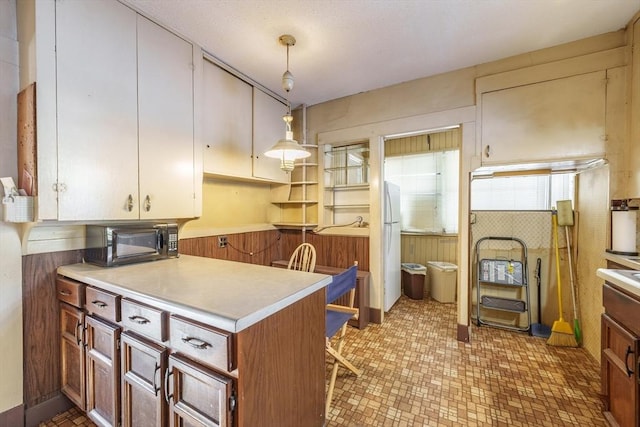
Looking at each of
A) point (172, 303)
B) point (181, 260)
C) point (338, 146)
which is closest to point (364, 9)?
point (338, 146)

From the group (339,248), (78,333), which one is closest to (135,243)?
(78,333)

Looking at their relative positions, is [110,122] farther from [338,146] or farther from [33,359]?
[338,146]

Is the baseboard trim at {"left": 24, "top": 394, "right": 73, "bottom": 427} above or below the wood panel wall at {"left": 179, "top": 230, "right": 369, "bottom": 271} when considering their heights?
below

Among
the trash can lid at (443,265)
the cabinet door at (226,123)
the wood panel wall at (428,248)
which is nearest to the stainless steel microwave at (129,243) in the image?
the cabinet door at (226,123)

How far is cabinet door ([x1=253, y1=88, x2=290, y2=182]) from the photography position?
2.85m

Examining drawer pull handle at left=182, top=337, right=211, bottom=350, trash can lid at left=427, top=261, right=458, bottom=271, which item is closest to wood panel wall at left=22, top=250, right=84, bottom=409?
drawer pull handle at left=182, top=337, right=211, bottom=350

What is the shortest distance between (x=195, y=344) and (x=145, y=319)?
1.16 ft

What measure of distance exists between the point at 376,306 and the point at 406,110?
2187 millimetres

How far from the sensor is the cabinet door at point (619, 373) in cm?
125

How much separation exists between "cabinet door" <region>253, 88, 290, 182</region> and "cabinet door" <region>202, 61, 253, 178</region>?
8 centimetres

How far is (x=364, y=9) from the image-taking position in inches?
68.7

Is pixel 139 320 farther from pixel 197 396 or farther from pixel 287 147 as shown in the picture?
pixel 287 147

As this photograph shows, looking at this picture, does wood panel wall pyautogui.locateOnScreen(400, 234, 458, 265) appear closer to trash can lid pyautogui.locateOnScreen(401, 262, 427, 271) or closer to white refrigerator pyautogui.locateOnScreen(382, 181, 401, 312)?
trash can lid pyautogui.locateOnScreen(401, 262, 427, 271)

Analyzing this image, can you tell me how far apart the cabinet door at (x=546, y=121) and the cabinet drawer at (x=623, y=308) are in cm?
121
